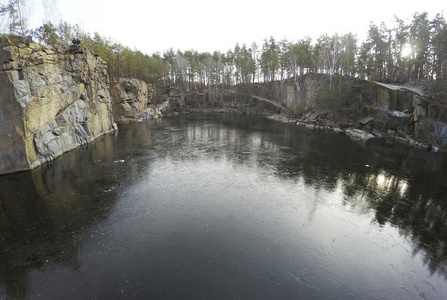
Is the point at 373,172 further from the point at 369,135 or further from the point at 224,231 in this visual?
the point at 369,135

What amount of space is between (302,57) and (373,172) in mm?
48361

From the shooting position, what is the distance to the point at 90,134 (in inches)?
1156

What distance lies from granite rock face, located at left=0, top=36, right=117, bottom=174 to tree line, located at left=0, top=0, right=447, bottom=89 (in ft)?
37.7

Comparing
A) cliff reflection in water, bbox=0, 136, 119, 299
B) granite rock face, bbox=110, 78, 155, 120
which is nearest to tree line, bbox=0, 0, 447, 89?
granite rock face, bbox=110, 78, 155, 120

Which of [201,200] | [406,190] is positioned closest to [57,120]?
[201,200]

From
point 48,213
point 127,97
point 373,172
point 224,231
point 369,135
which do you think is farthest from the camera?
point 127,97

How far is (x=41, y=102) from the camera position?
1992 cm

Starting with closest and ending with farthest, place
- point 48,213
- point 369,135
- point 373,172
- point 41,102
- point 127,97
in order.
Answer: point 48,213
point 373,172
point 41,102
point 369,135
point 127,97

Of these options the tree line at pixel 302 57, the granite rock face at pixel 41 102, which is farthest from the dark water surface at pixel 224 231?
the tree line at pixel 302 57

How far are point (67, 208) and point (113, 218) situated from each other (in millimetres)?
3181

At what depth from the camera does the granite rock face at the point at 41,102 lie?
16703 mm

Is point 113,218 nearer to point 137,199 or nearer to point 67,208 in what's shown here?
point 137,199

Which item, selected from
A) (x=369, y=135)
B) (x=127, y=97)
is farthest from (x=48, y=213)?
(x=127, y=97)

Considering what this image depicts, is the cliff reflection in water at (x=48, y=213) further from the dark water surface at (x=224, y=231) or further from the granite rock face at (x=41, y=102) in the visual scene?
the granite rock face at (x=41, y=102)
